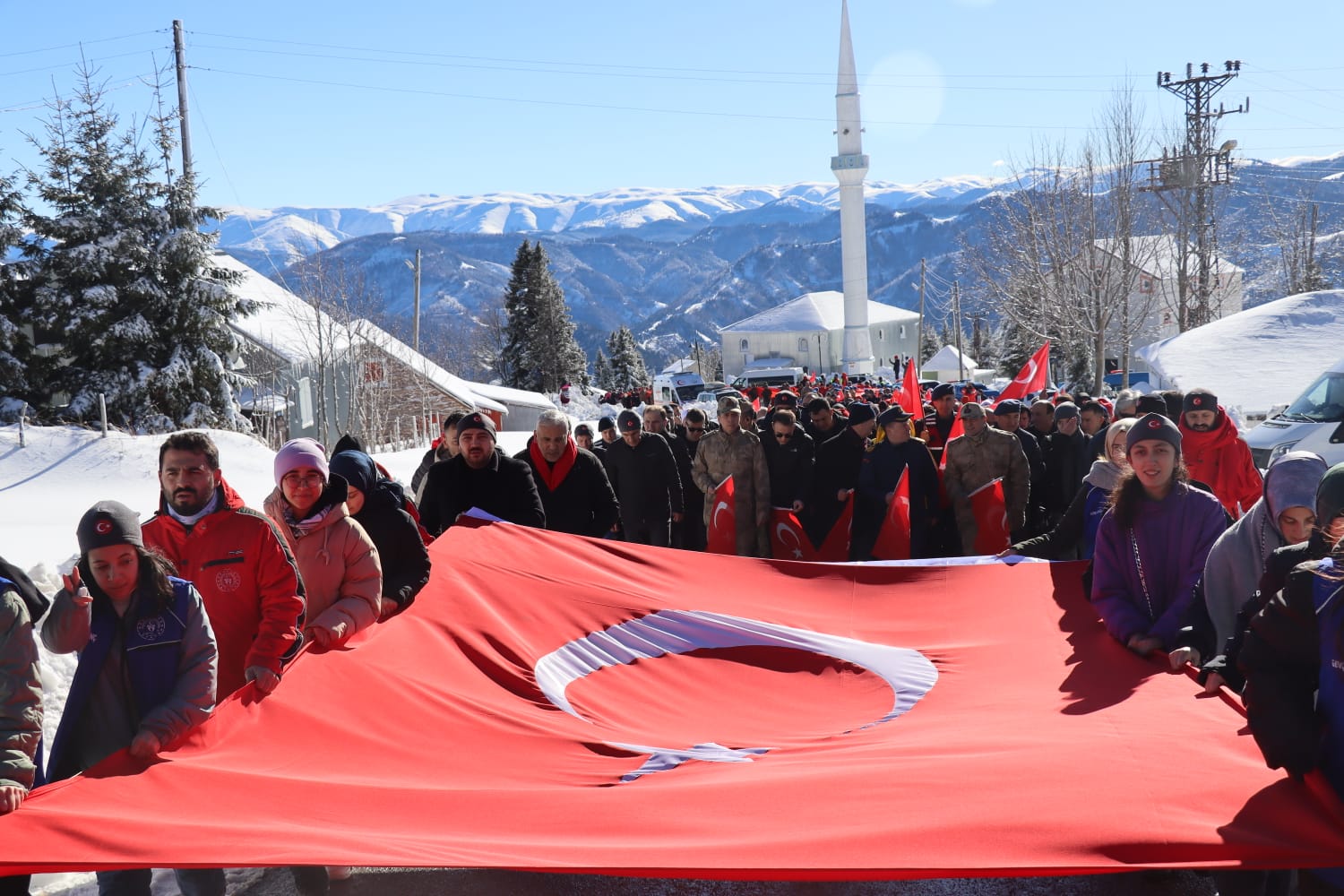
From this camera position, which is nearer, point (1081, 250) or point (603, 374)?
point (1081, 250)

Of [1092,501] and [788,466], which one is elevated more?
[1092,501]

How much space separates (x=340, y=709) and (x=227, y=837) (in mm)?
1350

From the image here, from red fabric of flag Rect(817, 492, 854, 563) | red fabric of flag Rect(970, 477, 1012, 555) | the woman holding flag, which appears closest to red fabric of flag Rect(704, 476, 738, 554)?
red fabric of flag Rect(817, 492, 854, 563)

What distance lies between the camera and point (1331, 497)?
337 centimetres

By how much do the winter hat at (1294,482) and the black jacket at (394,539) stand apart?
389 cm

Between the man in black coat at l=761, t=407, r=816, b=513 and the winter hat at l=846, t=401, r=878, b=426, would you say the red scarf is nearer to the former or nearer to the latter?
the man in black coat at l=761, t=407, r=816, b=513

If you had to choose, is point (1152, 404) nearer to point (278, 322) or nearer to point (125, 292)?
point (125, 292)

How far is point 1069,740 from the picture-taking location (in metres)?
3.91

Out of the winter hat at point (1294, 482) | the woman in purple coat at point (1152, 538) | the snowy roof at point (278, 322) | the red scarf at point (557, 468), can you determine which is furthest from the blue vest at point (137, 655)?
the snowy roof at point (278, 322)

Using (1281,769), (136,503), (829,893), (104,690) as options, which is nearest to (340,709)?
(104,690)

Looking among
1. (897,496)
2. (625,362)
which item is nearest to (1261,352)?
(897,496)

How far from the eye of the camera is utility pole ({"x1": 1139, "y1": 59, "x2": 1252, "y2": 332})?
36.6 metres

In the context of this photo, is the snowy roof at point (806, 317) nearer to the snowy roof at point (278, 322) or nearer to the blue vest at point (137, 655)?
the snowy roof at point (278, 322)

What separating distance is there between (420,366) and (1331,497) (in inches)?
1597
